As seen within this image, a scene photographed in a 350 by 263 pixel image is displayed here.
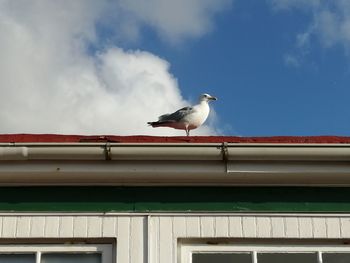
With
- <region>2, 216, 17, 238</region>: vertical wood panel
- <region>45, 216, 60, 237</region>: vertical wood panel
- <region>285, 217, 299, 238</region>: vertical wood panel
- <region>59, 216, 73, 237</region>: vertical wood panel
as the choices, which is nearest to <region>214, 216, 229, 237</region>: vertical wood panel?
<region>285, 217, 299, 238</region>: vertical wood panel

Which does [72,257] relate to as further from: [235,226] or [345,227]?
[345,227]

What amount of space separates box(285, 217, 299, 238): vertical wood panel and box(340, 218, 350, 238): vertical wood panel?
337mm

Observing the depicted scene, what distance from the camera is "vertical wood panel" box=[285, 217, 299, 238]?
5.49 metres

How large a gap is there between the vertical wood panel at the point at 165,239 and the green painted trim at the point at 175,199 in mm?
95

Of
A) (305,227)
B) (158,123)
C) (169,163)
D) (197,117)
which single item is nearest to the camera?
(305,227)

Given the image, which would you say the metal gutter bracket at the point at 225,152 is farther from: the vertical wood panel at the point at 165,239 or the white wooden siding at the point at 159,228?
the vertical wood panel at the point at 165,239

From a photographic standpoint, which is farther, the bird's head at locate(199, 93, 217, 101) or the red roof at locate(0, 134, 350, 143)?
the bird's head at locate(199, 93, 217, 101)

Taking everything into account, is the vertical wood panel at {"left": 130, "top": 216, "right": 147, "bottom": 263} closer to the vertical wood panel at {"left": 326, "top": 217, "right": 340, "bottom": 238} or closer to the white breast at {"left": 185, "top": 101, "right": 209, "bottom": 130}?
the vertical wood panel at {"left": 326, "top": 217, "right": 340, "bottom": 238}

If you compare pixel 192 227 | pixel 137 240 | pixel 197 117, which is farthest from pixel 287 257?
pixel 197 117

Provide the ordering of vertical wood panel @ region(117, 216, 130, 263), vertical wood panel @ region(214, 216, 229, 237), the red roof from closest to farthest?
vertical wood panel @ region(117, 216, 130, 263) < vertical wood panel @ region(214, 216, 229, 237) < the red roof

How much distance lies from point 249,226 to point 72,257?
133cm

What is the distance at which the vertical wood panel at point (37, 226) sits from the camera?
5.43 meters

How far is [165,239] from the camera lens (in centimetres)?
546

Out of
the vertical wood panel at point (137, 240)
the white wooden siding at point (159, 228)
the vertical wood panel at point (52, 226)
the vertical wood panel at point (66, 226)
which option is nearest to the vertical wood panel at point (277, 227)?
the white wooden siding at point (159, 228)
